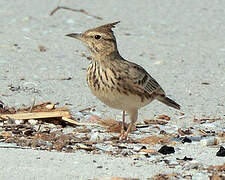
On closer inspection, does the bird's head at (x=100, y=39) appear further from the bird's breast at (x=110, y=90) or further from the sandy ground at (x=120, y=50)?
the sandy ground at (x=120, y=50)

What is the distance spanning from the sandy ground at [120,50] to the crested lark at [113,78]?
0.93m

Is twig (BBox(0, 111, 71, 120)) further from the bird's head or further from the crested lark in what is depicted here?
the bird's head

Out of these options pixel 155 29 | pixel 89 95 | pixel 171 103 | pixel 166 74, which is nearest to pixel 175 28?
pixel 155 29

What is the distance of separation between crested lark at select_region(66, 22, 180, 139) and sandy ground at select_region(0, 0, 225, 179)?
0.93 metres

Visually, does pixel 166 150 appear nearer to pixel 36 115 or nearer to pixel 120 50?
pixel 36 115

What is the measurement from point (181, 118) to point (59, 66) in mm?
2591

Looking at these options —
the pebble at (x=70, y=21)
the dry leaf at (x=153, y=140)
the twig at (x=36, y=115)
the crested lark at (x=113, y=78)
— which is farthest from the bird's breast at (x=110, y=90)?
the pebble at (x=70, y=21)

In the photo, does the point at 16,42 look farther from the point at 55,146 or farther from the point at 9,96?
the point at 55,146

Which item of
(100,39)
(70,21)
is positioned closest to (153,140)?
(100,39)

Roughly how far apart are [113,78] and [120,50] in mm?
4782

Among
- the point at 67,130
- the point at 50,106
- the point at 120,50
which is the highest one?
the point at 120,50

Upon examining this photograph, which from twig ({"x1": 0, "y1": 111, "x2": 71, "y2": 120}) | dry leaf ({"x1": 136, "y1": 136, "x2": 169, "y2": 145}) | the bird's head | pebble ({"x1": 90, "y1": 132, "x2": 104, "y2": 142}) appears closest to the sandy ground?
dry leaf ({"x1": 136, "y1": 136, "x2": 169, "y2": 145})

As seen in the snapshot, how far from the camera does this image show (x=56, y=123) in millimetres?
7680

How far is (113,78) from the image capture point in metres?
7.12
